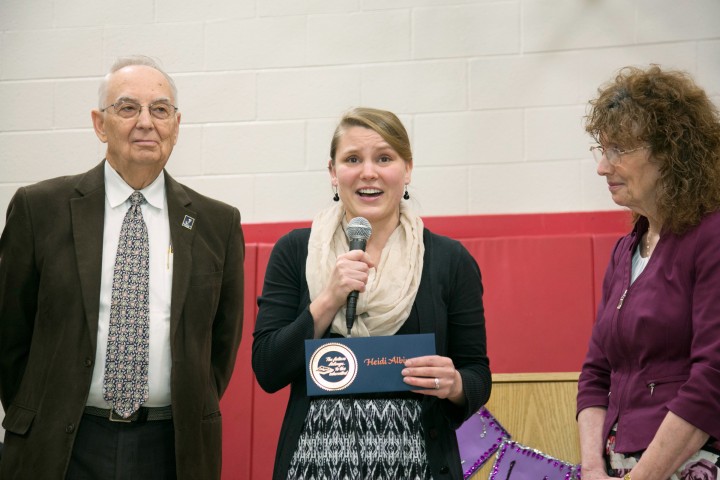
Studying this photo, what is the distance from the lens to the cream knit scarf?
194 cm

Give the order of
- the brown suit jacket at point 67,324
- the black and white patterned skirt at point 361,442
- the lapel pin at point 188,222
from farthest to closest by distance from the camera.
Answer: the lapel pin at point 188,222 → the brown suit jacket at point 67,324 → the black and white patterned skirt at point 361,442

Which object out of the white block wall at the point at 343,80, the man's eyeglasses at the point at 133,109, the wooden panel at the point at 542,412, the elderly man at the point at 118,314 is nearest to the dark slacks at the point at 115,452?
the elderly man at the point at 118,314

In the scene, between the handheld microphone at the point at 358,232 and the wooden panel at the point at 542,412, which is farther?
the wooden panel at the point at 542,412

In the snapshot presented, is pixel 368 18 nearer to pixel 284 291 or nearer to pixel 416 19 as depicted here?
pixel 416 19

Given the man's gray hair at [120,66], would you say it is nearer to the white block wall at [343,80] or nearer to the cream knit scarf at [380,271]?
the cream knit scarf at [380,271]

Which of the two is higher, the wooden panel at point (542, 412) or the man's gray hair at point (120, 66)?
the man's gray hair at point (120, 66)

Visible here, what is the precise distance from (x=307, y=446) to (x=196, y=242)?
724 mm

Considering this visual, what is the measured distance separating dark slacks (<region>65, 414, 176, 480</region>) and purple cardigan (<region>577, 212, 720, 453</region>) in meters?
1.10

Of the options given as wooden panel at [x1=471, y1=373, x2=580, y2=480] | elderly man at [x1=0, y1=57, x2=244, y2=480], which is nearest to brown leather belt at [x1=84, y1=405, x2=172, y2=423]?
elderly man at [x1=0, y1=57, x2=244, y2=480]

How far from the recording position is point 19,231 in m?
2.19

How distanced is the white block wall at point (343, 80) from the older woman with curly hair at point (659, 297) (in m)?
1.89

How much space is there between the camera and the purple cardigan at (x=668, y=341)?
67.4 inches

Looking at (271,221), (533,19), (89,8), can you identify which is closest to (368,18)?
(533,19)

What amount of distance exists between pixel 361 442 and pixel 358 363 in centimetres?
20
